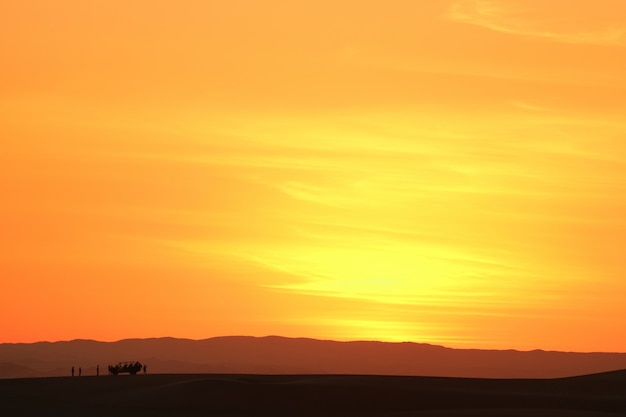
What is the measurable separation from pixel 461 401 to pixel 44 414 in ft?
73.5

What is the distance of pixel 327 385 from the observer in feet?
269

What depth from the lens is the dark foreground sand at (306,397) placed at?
70.9 m

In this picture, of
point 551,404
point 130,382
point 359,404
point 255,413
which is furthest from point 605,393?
point 130,382

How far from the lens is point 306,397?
77.6 m

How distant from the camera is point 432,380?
294 feet

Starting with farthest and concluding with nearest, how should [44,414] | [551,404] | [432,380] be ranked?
[432,380]
[551,404]
[44,414]

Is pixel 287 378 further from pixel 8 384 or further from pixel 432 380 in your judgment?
pixel 8 384

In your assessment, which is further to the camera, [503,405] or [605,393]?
[605,393]

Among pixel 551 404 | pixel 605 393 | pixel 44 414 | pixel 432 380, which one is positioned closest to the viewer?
pixel 44 414

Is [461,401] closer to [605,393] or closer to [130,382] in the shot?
[605,393]

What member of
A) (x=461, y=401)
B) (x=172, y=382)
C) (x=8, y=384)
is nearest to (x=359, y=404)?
(x=461, y=401)

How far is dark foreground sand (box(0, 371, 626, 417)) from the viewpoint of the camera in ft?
233

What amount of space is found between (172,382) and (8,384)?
9.06 m

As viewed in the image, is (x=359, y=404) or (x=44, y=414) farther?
(x=359, y=404)
